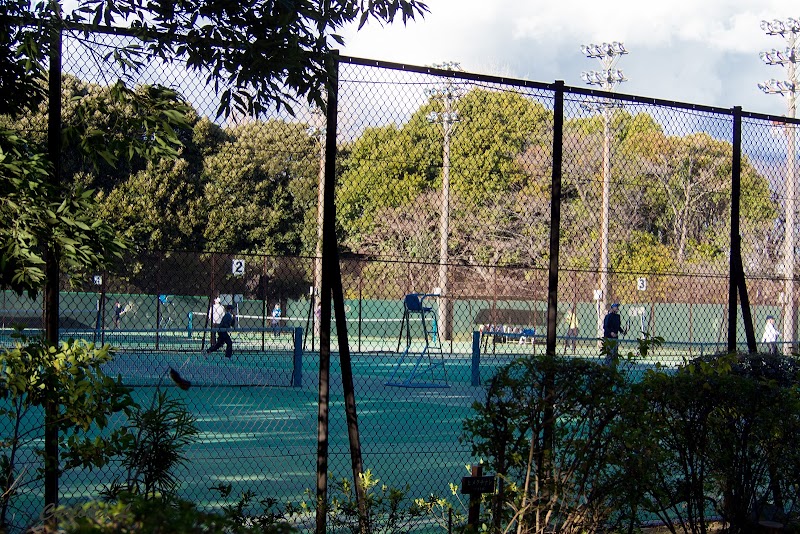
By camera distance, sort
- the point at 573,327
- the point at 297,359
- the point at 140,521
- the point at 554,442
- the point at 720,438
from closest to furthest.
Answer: the point at 140,521 → the point at 554,442 → the point at 720,438 → the point at 297,359 → the point at 573,327

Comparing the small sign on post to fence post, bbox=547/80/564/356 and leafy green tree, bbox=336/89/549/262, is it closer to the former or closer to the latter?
fence post, bbox=547/80/564/356

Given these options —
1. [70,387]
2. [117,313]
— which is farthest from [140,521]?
[117,313]

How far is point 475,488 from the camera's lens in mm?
5086

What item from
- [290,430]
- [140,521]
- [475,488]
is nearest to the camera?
[140,521]

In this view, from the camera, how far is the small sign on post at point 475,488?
507 centimetres

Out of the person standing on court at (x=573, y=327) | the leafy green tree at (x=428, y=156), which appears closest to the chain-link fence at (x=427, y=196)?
the leafy green tree at (x=428, y=156)

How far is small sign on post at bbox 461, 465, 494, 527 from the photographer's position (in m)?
5.07

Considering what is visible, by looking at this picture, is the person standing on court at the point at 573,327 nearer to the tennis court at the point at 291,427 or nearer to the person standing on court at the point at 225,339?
the tennis court at the point at 291,427

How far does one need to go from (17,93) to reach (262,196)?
4211 millimetres

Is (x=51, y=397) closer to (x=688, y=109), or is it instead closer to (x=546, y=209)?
(x=688, y=109)

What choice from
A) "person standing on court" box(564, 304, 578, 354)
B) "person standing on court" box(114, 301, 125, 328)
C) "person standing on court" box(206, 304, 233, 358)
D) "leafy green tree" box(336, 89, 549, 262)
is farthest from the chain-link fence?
"person standing on court" box(114, 301, 125, 328)

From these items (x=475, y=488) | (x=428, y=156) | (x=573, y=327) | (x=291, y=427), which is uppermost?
(x=428, y=156)

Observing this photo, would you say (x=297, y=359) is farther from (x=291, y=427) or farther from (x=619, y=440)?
(x=619, y=440)

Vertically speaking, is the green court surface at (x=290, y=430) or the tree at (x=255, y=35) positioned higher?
the tree at (x=255, y=35)
